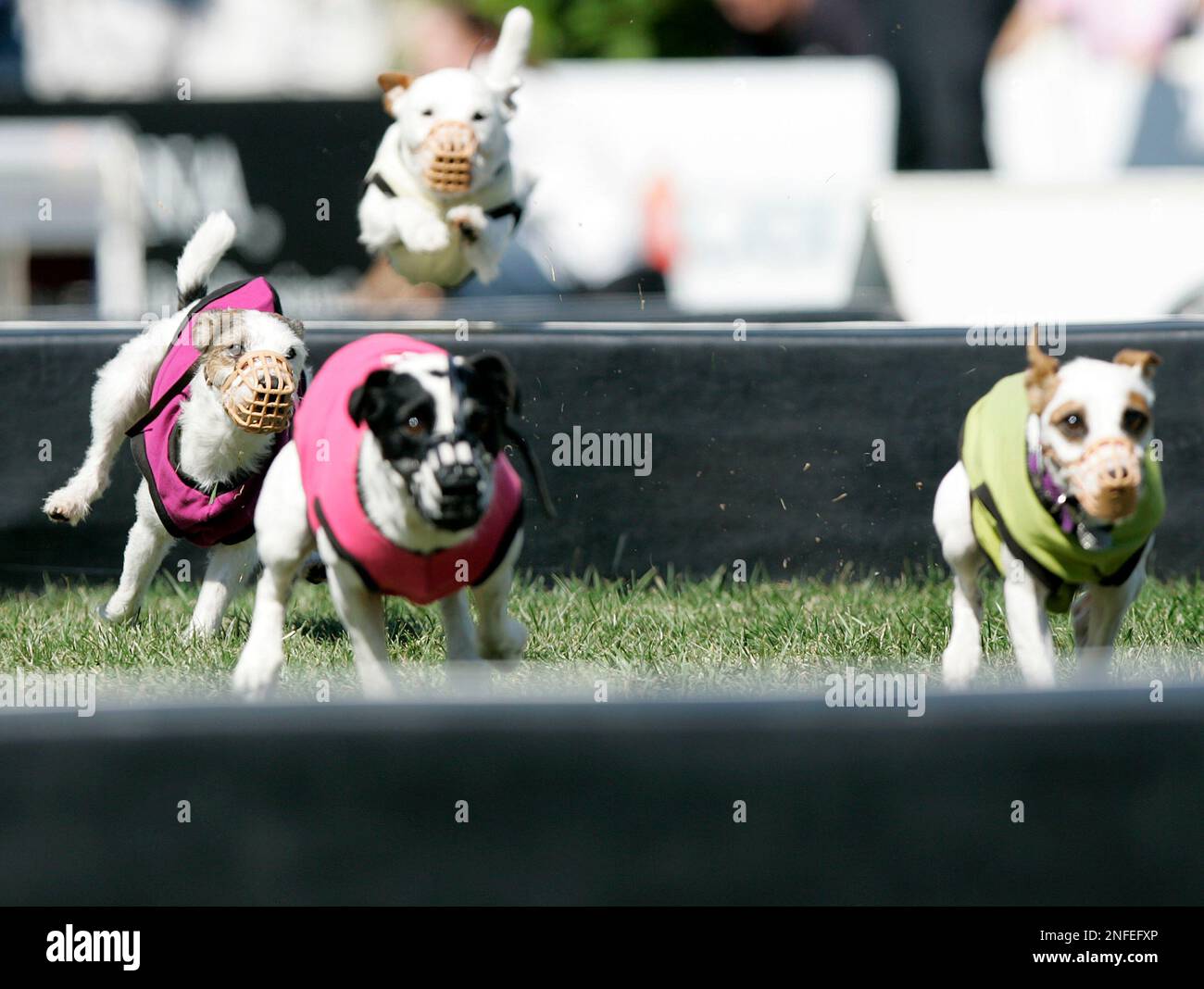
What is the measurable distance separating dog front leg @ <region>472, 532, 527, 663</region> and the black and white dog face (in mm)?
313

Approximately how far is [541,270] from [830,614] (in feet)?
11.3

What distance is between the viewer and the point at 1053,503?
385cm

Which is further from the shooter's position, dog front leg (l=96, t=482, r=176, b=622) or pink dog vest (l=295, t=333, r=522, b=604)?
dog front leg (l=96, t=482, r=176, b=622)

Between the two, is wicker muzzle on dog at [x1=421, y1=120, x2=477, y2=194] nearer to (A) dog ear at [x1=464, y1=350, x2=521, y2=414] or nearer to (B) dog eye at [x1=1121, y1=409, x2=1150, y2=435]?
(A) dog ear at [x1=464, y1=350, x2=521, y2=414]

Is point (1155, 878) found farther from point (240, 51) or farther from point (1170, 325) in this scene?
point (240, 51)

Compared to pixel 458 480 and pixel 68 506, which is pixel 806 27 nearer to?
pixel 68 506

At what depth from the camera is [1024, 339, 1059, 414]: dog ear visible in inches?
151

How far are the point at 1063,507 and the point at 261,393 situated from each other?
5.88 feet

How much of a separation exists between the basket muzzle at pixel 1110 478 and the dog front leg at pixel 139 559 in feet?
8.68

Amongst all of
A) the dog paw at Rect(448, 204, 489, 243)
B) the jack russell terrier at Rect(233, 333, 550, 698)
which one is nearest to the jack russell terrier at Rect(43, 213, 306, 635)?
the jack russell terrier at Rect(233, 333, 550, 698)

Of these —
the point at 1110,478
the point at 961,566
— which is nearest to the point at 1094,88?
the point at 961,566

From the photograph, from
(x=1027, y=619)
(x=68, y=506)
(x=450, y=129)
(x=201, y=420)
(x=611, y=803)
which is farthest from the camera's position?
(x=450, y=129)

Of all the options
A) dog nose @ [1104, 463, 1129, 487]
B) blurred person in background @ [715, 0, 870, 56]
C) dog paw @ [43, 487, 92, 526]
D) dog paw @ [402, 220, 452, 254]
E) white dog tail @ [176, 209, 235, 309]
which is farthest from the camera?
blurred person in background @ [715, 0, 870, 56]

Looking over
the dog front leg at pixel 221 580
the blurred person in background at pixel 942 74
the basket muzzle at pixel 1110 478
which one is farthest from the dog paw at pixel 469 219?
the blurred person in background at pixel 942 74
